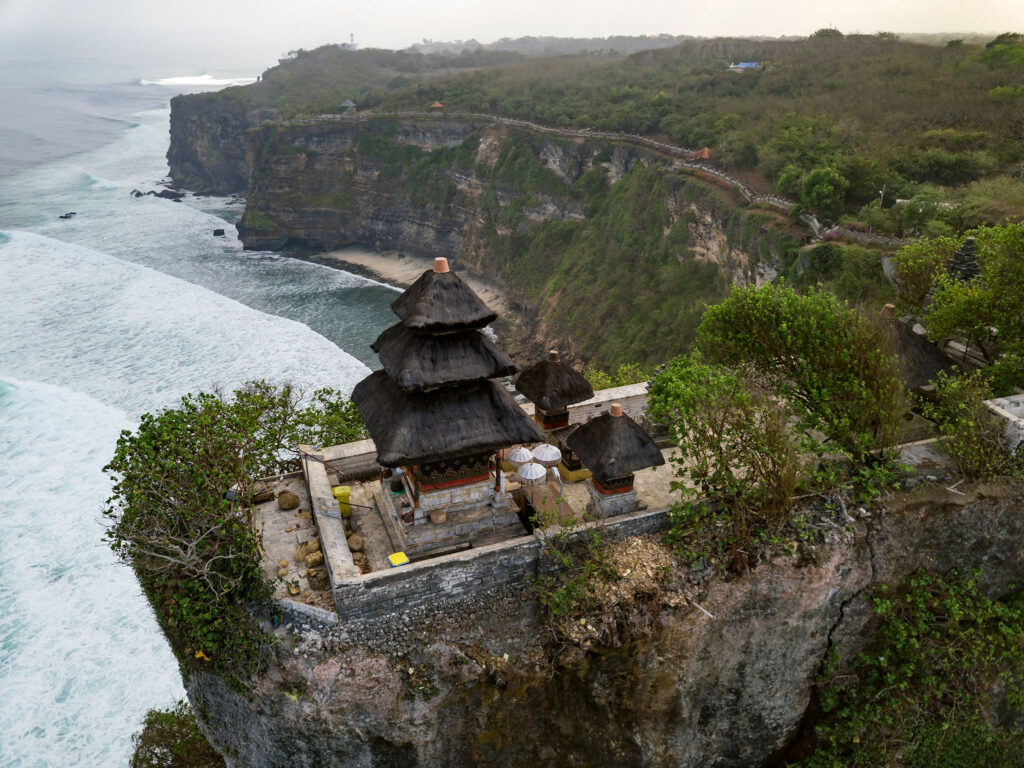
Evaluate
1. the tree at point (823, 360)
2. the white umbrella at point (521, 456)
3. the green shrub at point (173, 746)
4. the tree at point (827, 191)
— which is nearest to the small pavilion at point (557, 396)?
the white umbrella at point (521, 456)

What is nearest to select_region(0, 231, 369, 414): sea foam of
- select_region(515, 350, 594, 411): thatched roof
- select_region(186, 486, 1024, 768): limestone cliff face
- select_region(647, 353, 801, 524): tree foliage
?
select_region(515, 350, 594, 411): thatched roof

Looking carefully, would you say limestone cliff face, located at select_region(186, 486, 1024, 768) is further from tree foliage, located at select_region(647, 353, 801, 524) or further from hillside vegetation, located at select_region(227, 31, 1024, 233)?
hillside vegetation, located at select_region(227, 31, 1024, 233)

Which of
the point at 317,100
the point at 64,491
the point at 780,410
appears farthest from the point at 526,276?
the point at 317,100

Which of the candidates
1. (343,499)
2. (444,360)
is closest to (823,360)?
(444,360)

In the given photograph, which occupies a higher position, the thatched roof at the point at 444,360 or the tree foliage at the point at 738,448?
the thatched roof at the point at 444,360

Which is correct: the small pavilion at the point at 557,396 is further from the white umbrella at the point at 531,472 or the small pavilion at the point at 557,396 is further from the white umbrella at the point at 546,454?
the white umbrella at the point at 531,472
